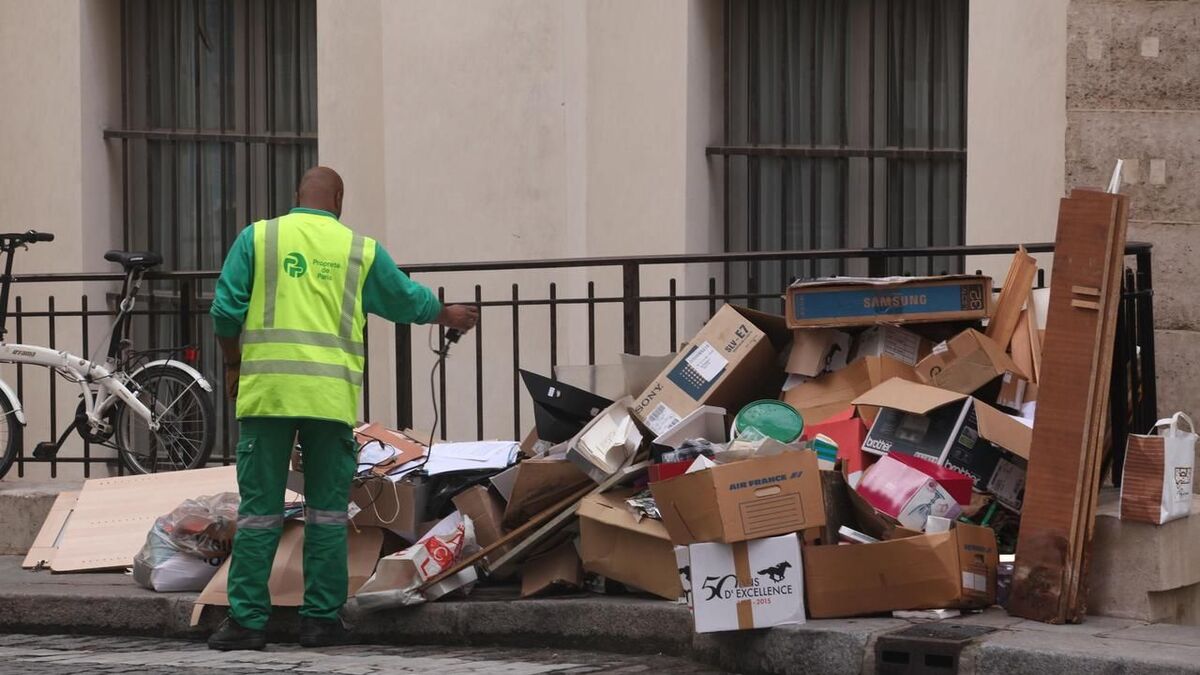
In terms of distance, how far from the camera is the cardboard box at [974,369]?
6742 mm

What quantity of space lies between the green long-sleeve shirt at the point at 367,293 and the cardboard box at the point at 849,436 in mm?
1491

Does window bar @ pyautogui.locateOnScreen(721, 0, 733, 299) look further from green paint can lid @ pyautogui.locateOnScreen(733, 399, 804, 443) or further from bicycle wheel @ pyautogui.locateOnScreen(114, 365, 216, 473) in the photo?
green paint can lid @ pyautogui.locateOnScreen(733, 399, 804, 443)

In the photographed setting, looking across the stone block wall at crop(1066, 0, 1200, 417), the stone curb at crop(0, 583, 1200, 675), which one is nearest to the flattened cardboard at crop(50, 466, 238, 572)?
the stone curb at crop(0, 583, 1200, 675)

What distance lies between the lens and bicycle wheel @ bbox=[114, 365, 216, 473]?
8758 millimetres

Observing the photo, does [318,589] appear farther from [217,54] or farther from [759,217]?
[217,54]

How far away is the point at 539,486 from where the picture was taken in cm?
676

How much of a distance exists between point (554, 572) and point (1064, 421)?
6.16 ft

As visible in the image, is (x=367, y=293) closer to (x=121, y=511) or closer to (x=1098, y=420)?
(x=121, y=511)

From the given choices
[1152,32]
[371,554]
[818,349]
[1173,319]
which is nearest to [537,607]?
[371,554]

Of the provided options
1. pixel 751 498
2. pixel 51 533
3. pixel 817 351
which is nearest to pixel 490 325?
pixel 51 533

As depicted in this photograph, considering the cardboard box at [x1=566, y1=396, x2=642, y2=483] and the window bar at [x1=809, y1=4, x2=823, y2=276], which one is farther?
the window bar at [x1=809, y1=4, x2=823, y2=276]

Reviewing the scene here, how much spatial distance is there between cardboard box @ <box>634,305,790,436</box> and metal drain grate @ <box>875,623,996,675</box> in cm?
154

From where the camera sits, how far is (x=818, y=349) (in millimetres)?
7109

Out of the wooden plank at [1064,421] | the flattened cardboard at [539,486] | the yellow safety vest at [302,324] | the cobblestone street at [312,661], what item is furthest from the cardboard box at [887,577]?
the yellow safety vest at [302,324]
